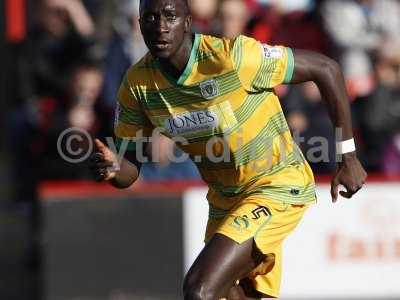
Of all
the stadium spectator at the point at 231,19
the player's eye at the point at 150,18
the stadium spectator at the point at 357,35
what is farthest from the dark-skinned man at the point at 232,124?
the stadium spectator at the point at 357,35

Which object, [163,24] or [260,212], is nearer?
[163,24]

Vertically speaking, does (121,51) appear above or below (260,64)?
above

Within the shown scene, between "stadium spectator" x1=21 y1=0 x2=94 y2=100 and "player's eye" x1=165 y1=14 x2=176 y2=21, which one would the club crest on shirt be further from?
"stadium spectator" x1=21 y1=0 x2=94 y2=100

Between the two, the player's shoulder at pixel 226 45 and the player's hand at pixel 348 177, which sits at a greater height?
the player's shoulder at pixel 226 45

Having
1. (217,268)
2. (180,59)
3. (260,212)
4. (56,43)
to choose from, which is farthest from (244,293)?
(56,43)

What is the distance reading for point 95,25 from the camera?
12.2 meters

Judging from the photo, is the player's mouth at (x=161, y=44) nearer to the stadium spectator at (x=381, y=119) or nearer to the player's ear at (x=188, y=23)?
the player's ear at (x=188, y=23)

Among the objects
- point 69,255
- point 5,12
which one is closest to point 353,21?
point 69,255

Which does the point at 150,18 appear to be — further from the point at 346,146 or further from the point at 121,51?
the point at 121,51

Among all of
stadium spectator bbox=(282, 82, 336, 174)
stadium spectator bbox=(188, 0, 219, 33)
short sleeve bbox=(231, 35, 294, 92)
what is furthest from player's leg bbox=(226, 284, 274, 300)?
stadium spectator bbox=(188, 0, 219, 33)

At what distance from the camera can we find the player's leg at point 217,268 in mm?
6332

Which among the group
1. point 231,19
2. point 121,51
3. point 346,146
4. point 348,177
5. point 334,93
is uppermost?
point 231,19

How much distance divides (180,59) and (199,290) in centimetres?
132

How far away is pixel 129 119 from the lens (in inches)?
277
